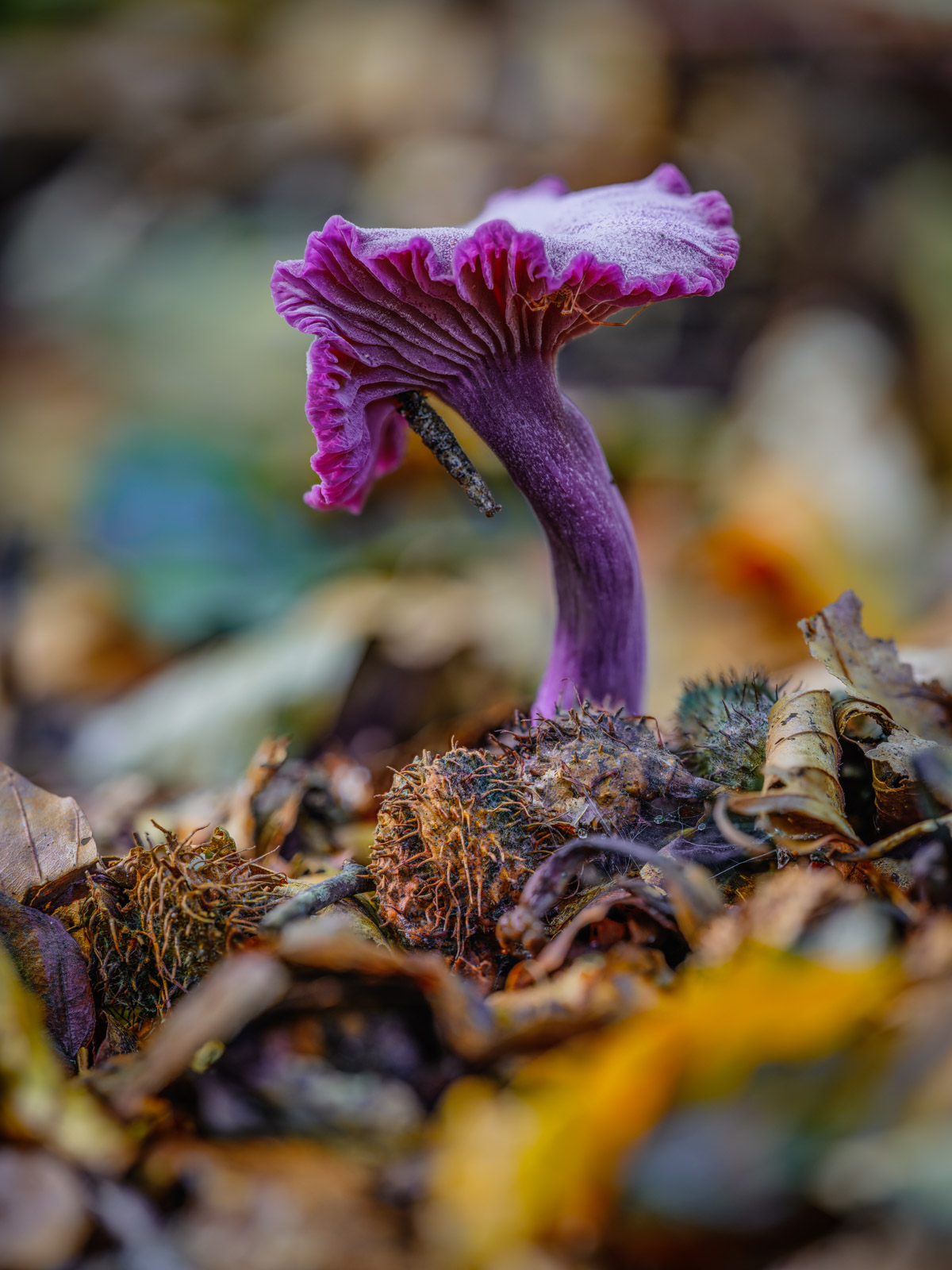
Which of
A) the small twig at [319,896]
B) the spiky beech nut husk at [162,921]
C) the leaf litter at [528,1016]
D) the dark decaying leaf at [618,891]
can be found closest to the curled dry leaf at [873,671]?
the leaf litter at [528,1016]

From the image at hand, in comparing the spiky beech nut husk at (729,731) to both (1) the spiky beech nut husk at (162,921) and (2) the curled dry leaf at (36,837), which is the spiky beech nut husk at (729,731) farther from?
(2) the curled dry leaf at (36,837)

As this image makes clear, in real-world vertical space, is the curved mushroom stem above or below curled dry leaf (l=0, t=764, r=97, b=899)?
above

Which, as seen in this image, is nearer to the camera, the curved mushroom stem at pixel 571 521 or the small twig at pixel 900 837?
the small twig at pixel 900 837

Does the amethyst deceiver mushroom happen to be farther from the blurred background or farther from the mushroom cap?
the blurred background

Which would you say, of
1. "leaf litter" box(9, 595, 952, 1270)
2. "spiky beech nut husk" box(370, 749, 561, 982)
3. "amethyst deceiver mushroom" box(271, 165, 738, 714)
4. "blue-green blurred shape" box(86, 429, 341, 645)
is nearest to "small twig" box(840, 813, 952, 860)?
"leaf litter" box(9, 595, 952, 1270)

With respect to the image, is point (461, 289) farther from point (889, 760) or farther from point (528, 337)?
point (889, 760)

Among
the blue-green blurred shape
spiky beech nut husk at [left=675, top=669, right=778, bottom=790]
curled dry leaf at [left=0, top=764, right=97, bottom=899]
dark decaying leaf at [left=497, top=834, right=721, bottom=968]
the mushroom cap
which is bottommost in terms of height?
dark decaying leaf at [left=497, top=834, right=721, bottom=968]

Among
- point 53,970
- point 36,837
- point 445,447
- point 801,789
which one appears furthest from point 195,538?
point 801,789
